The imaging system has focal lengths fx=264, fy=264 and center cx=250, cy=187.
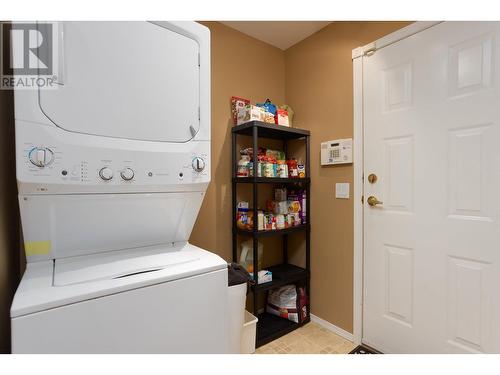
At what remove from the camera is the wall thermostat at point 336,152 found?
1.97 meters

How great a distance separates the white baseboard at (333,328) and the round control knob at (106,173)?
1986 mm

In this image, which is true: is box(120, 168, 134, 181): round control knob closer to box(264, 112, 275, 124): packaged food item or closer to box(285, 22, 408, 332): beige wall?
box(264, 112, 275, 124): packaged food item

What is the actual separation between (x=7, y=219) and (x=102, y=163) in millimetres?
582

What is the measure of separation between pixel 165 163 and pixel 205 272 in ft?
1.62

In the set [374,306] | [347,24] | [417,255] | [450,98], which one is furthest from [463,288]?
[347,24]

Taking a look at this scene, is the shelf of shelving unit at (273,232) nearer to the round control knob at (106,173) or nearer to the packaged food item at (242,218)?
the packaged food item at (242,218)

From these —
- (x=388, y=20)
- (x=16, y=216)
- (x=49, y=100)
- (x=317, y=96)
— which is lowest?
(x=16, y=216)

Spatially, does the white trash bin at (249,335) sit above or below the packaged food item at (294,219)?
below

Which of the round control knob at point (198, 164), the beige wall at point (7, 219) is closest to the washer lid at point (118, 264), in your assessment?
the beige wall at point (7, 219)

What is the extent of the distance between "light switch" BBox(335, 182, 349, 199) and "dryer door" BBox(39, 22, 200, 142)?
4.18 ft

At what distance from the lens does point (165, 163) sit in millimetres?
1150

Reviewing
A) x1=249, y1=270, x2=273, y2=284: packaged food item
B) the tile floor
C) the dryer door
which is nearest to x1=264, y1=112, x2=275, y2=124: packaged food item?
the dryer door

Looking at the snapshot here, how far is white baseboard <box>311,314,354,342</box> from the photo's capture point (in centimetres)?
200

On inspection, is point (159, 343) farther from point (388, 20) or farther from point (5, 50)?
point (388, 20)
